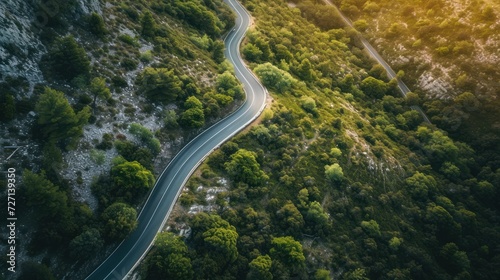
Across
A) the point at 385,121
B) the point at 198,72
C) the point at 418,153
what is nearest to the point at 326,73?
the point at 385,121

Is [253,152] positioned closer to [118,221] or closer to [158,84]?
[158,84]

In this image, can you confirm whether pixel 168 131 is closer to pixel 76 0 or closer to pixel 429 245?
pixel 76 0

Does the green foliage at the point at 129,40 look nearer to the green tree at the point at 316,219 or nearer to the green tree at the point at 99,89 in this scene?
the green tree at the point at 99,89

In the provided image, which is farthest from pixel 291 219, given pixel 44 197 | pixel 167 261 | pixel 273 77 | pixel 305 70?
pixel 305 70

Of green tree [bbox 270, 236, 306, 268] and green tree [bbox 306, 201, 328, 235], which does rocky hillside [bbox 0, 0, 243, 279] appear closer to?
green tree [bbox 270, 236, 306, 268]

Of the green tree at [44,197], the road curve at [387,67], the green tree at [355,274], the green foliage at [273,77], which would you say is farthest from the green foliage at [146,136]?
the road curve at [387,67]

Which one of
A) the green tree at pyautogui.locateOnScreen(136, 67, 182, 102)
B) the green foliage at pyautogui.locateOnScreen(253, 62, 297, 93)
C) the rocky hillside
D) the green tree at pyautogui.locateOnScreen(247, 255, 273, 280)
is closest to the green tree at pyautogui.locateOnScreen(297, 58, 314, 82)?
the green foliage at pyautogui.locateOnScreen(253, 62, 297, 93)
